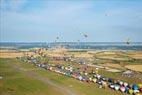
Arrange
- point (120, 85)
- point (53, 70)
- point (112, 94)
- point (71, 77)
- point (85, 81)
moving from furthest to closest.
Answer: point (53, 70)
point (71, 77)
point (85, 81)
point (120, 85)
point (112, 94)

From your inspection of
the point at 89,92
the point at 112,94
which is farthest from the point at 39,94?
the point at 112,94

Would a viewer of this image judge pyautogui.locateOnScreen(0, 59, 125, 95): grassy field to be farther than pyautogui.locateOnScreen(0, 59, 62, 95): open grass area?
Yes

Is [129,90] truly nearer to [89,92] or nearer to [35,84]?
[89,92]

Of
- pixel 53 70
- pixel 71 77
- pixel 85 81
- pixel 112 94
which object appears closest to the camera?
pixel 112 94

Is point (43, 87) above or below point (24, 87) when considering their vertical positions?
below

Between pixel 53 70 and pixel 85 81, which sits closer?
pixel 85 81

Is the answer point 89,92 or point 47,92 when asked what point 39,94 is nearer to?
point 47,92

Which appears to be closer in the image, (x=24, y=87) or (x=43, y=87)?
(x=24, y=87)

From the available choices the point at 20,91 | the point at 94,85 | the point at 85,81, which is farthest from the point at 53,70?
the point at 20,91

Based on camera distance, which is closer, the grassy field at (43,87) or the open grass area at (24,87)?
the open grass area at (24,87)
